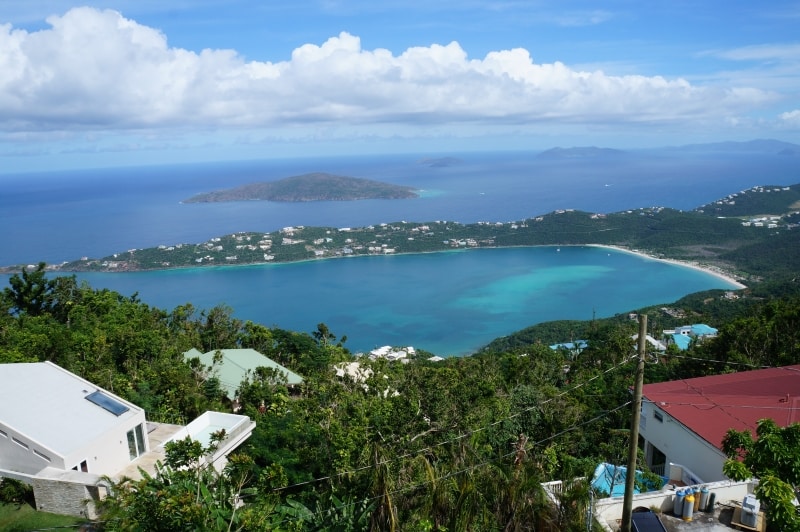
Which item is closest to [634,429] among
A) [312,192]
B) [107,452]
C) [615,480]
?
[615,480]

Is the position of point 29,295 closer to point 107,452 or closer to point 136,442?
point 136,442

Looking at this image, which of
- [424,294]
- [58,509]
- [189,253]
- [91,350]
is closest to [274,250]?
[189,253]

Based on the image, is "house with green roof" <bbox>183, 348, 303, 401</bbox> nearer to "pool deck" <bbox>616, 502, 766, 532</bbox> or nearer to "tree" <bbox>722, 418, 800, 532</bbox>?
"pool deck" <bbox>616, 502, 766, 532</bbox>

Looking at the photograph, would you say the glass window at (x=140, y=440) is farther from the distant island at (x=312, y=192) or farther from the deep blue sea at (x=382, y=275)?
the distant island at (x=312, y=192)

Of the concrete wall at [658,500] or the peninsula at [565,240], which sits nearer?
the concrete wall at [658,500]

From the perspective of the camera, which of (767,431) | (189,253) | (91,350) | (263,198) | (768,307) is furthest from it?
(263,198)

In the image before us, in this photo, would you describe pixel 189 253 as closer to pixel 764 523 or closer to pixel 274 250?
pixel 274 250

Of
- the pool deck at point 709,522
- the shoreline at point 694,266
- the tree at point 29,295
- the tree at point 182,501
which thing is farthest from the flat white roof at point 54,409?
the shoreline at point 694,266

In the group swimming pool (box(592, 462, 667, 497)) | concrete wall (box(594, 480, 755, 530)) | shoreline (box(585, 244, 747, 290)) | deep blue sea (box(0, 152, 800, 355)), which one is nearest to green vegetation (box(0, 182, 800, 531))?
swimming pool (box(592, 462, 667, 497))
